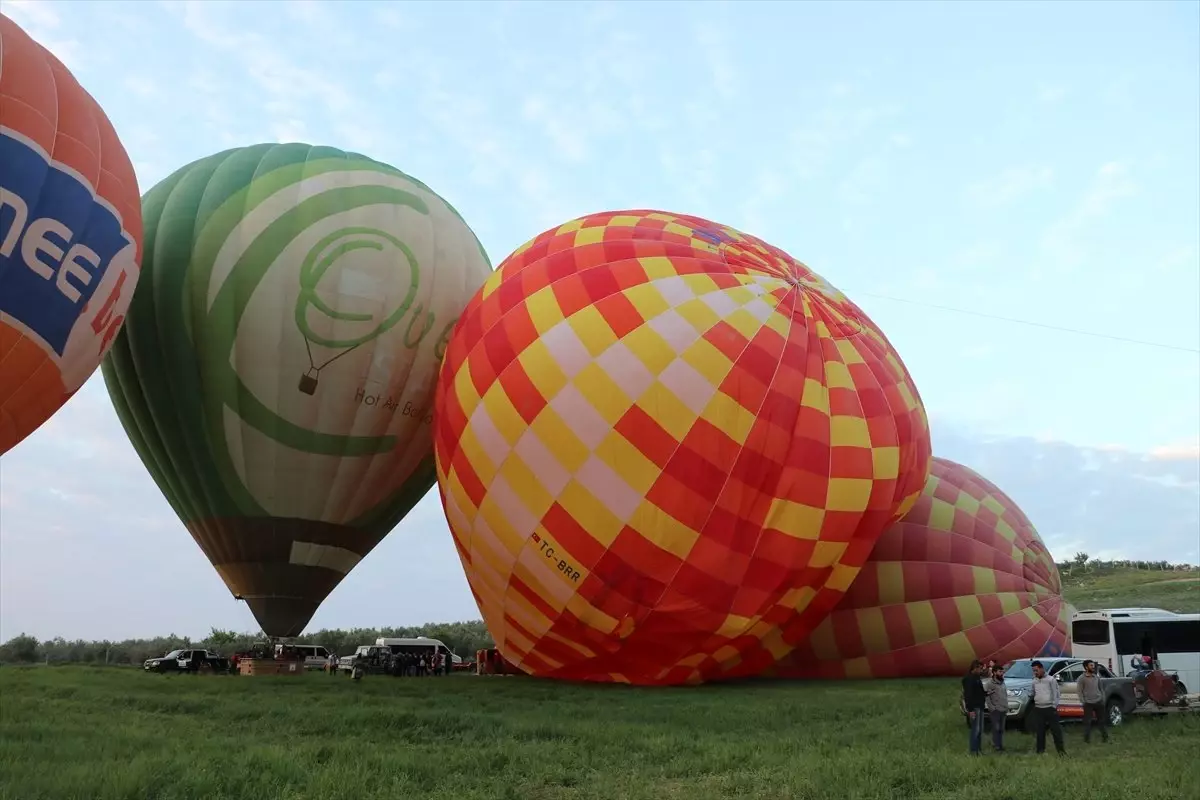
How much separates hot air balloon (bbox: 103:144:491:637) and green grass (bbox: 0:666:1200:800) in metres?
3.97

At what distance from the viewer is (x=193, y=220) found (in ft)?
55.5

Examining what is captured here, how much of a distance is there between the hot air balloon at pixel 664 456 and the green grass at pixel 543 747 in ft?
3.89

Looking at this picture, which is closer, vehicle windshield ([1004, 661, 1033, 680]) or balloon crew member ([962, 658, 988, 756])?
balloon crew member ([962, 658, 988, 756])

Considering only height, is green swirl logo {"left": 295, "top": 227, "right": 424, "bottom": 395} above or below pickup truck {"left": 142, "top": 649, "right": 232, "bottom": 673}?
above

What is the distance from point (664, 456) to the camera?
13164 millimetres

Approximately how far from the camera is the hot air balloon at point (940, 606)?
16.2 meters

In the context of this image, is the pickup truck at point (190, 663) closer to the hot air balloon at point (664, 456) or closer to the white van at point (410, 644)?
the white van at point (410, 644)

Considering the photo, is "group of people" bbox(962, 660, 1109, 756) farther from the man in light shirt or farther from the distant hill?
the distant hill

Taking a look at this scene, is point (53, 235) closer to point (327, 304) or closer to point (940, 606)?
point (327, 304)

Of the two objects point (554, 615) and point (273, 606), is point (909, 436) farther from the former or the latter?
point (273, 606)

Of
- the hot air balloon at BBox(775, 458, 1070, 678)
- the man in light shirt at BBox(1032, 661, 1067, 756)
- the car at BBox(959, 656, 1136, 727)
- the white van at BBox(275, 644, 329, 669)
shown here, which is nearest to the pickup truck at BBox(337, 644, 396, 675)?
the white van at BBox(275, 644, 329, 669)

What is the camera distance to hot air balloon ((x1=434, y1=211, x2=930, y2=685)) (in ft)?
43.4

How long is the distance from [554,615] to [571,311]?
14.8ft

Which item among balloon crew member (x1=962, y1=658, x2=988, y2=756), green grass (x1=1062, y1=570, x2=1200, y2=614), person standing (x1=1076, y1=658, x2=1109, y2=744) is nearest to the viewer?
balloon crew member (x1=962, y1=658, x2=988, y2=756)
